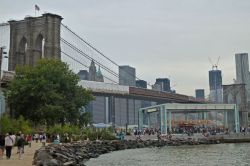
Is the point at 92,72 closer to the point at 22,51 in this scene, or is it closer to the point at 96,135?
the point at 22,51

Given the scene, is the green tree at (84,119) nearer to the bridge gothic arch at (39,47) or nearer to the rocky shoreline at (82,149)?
the rocky shoreline at (82,149)

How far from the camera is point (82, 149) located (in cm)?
4734

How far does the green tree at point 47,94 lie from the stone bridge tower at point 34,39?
1928cm

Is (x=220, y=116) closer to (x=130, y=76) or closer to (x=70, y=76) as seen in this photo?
(x=130, y=76)

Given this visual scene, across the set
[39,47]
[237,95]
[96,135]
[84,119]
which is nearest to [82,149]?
[96,135]

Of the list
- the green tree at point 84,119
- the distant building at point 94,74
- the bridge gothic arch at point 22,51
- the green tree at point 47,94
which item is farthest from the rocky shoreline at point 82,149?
the distant building at point 94,74

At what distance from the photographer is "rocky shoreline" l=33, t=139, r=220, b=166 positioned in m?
28.6

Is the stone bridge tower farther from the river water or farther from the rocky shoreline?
the river water

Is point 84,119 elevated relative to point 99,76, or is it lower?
lower

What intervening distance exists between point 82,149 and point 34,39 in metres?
50.4

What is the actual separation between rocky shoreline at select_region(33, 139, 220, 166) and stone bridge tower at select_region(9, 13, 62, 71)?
27.0 metres

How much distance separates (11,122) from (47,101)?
39.9ft

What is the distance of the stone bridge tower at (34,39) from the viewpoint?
290ft

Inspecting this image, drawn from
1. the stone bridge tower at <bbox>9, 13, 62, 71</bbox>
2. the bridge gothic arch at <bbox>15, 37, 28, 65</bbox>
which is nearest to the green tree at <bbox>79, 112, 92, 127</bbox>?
the stone bridge tower at <bbox>9, 13, 62, 71</bbox>
